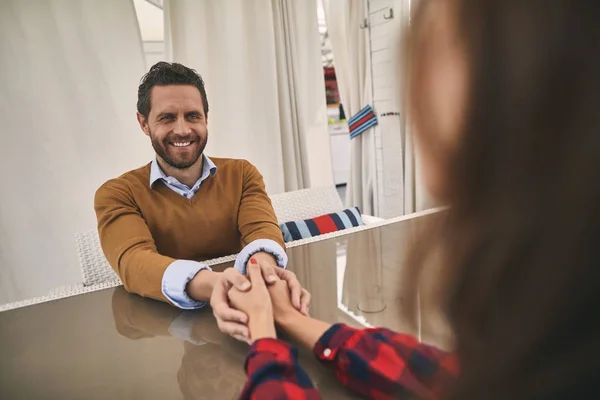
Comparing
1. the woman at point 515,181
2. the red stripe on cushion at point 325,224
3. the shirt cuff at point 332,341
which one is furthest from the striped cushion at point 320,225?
the woman at point 515,181

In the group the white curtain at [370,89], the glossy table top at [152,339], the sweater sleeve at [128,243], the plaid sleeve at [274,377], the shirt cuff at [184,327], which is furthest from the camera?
the white curtain at [370,89]

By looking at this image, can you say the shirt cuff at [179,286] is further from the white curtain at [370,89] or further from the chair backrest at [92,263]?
the white curtain at [370,89]

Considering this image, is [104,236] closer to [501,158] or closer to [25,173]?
[25,173]

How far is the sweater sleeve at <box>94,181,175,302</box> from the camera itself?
827mm

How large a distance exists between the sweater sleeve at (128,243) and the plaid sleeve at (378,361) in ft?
1.28

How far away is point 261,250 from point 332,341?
403mm

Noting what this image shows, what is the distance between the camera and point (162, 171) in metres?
1.06

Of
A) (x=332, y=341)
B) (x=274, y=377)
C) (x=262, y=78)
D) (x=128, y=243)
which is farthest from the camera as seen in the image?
(x=262, y=78)

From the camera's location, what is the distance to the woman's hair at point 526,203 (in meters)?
0.23

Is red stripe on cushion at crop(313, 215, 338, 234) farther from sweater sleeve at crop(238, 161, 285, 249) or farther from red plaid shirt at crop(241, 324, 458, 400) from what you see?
red plaid shirt at crop(241, 324, 458, 400)

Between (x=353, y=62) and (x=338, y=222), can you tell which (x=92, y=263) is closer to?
(x=338, y=222)

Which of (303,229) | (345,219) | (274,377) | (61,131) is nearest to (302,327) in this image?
(274,377)

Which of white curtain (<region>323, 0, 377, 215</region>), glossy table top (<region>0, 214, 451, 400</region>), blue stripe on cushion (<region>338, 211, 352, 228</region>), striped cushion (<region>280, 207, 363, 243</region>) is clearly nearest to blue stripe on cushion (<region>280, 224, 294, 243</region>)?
striped cushion (<region>280, 207, 363, 243</region>)

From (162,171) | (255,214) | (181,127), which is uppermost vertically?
(181,127)
